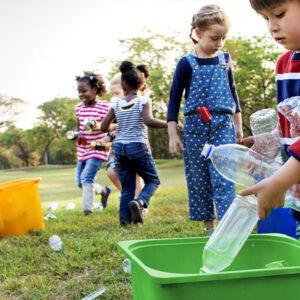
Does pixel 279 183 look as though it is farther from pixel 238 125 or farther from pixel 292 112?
pixel 238 125

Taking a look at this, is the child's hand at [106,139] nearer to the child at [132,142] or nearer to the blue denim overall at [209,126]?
the child at [132,142]

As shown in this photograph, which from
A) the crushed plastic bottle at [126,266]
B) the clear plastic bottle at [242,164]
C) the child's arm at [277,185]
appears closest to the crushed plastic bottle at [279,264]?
the clear plastic bottle at [242,164]

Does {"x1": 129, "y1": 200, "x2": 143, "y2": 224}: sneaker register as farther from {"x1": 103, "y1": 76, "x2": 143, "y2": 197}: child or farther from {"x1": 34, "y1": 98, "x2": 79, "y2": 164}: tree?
{"x1": 34, "y1": 98, "x2": 79, "y2": 164}: tree

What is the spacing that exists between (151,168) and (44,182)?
825 centimetres

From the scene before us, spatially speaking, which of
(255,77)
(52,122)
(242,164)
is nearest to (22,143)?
(52,122)

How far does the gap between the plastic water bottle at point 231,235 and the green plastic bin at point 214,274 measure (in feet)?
0.19

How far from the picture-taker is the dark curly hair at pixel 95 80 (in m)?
4.74

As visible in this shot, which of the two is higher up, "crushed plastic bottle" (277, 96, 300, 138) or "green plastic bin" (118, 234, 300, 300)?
"crushed plastic bottle" (277, 96, 300, 138)

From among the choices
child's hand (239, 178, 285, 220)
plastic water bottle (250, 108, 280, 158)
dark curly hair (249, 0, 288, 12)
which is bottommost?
child's hand (239, 178, 285, 220)

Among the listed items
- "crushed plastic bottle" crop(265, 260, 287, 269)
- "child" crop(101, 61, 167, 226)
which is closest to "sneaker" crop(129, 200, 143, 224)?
"child" crop(101, 61, 167, 226)

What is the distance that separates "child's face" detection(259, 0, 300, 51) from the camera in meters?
1.18

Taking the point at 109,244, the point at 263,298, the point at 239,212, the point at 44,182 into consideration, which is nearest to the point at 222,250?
the point at 239,212

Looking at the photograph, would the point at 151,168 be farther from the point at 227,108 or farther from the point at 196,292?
the point at 196,292

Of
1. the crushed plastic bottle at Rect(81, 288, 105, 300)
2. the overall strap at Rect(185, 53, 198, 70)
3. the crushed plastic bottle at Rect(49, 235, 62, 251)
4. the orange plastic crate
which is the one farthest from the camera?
the orange plastic crate
